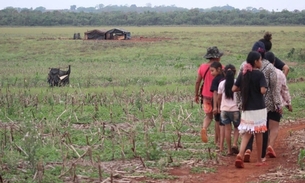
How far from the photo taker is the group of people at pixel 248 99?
872 centimetres

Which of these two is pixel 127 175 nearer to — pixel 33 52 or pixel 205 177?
pixel 205 177

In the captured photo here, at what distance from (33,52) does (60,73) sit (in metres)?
20.8

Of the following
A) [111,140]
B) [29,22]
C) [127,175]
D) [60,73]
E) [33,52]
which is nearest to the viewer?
[127,175]

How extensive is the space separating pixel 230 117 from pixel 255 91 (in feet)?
3.01

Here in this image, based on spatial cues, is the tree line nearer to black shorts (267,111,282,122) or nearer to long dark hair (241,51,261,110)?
black shorts (267,111,282,122)

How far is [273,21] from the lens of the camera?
362 feet

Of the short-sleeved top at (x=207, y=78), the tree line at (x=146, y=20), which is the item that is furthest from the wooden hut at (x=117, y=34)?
the tree line at (x=146, y=20)

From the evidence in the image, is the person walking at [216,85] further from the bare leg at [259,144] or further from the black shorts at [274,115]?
the bare leg at [259,144]

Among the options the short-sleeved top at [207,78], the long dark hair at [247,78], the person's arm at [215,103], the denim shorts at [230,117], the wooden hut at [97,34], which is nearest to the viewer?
the long dark hair at [247,78]

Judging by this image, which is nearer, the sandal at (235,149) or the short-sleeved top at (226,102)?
the short-sleeved top at (226,102)

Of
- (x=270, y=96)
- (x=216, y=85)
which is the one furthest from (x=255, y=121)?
(x=216, y=85)

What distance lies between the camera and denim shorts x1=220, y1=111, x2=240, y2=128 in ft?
31.1

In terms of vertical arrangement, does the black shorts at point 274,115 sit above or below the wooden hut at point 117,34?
above

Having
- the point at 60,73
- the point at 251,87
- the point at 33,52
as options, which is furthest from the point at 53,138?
the point at 33,52
